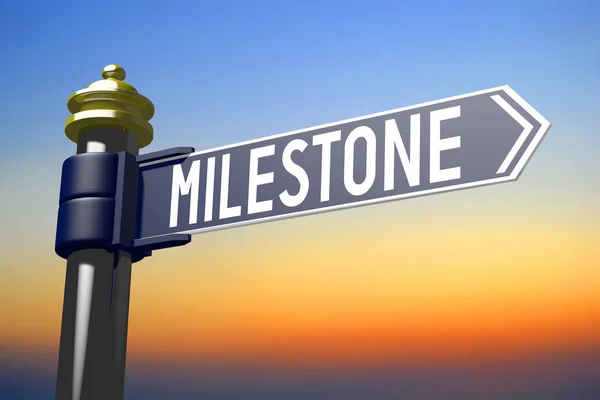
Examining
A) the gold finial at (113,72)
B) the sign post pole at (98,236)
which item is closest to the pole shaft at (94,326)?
the sign post pole at (98,236)

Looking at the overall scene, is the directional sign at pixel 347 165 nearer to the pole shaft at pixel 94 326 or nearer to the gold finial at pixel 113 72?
the pole shaft at pixel 94 326

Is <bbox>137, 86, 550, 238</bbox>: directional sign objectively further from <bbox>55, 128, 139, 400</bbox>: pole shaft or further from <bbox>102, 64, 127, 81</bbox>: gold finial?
<bbox>102, 64, 127, 81</bbox>: gold finial

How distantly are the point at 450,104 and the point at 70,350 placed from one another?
1303 mm

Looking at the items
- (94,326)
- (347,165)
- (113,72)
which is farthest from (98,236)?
(347,165)

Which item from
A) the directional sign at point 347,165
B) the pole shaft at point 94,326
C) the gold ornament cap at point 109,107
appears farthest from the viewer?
the gold ornament cap at point 109,107

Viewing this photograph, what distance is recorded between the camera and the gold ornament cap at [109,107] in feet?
8.89

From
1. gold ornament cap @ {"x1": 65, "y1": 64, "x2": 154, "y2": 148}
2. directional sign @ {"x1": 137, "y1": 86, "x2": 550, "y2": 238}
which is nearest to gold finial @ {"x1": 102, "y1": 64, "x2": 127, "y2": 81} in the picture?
gold ornament cap @ {"x1": 65, "y1": 64, "x2": 154, "y2": 148}

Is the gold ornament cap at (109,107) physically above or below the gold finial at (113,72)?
below

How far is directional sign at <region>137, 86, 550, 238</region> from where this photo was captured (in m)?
2.20

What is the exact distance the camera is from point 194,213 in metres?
2.59

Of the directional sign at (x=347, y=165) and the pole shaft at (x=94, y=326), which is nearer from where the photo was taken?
the directional sign at (x=347, y=165)

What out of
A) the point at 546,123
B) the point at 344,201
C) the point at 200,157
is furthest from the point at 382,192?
the point at 200,157

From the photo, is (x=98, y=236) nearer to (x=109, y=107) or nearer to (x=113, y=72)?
(x=109, y=107)

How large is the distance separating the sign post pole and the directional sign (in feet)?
0.34
